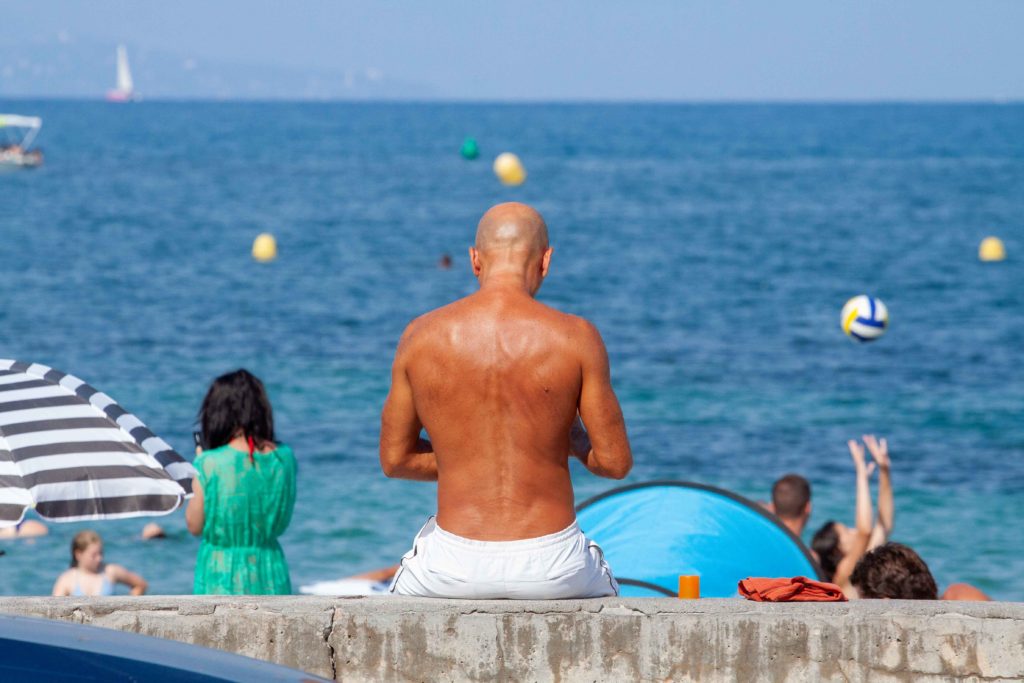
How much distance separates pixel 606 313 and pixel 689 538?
22046 mm

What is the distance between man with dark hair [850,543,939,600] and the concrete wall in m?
1.11

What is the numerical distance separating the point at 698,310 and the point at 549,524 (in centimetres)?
2575

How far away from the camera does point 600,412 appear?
13.8 ft

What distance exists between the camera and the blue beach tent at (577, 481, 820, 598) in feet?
22.4

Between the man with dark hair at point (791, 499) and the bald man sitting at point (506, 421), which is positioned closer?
the bald man sitting at point (506, 421)

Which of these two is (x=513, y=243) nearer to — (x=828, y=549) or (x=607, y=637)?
(x=607, y=637)

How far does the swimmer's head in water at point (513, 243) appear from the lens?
169 inches

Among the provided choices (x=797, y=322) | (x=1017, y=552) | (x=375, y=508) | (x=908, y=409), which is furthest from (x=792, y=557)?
(x=797, y=322)

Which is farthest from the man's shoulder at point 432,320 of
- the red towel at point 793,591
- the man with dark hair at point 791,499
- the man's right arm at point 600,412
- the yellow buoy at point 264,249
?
the yellow buoy at point 264,249

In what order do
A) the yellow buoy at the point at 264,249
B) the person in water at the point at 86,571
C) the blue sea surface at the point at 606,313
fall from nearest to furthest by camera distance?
the person in water at the point at 86,571 < the blue sea surface at the point at 606,313 < the yellow buoy at the point at 264,249

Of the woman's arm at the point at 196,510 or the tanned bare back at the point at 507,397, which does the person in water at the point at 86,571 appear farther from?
the tanned bare back at the point at 507,397

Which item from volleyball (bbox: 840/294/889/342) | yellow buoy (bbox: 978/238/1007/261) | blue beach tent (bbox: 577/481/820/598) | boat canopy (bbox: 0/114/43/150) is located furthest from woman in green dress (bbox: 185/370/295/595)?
boat canopy (bbox: 0/114/43/150)

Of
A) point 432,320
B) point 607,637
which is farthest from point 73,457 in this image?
point 607,637

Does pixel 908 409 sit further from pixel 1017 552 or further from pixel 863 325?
pixel 1017 552
